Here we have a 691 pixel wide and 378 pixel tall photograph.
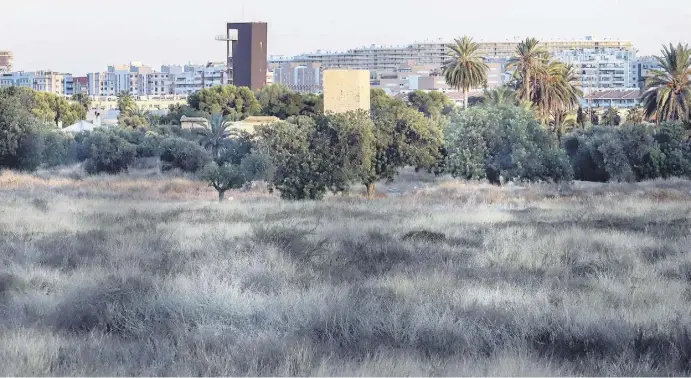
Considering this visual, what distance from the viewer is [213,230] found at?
18.8 m

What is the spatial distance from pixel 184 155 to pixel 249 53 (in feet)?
411

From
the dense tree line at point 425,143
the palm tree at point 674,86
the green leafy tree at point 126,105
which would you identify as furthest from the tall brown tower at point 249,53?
Answer: the palm tree at point 674,86

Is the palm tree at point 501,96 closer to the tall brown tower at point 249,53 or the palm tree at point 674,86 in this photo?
the palm tree at point 674,86

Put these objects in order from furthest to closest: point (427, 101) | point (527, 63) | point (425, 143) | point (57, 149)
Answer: point (427, 101)
point (527, 63)
point (57, 149)
point (425, 143)

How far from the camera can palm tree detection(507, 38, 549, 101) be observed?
6431 cm

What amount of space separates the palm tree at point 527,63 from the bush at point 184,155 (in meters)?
20.8

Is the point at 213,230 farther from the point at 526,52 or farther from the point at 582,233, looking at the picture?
the point at 526,52

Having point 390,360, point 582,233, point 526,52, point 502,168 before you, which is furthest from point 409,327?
point 526,52

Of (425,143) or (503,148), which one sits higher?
(425,143)

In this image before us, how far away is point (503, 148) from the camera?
45969 millimetres

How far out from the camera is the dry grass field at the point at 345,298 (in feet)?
26.4

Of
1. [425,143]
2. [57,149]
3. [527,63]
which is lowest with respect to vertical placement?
[57,149]

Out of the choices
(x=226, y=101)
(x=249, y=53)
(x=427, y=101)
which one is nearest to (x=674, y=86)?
(x=226, y=101)

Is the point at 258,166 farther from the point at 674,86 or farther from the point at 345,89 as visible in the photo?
the point at 674,86
